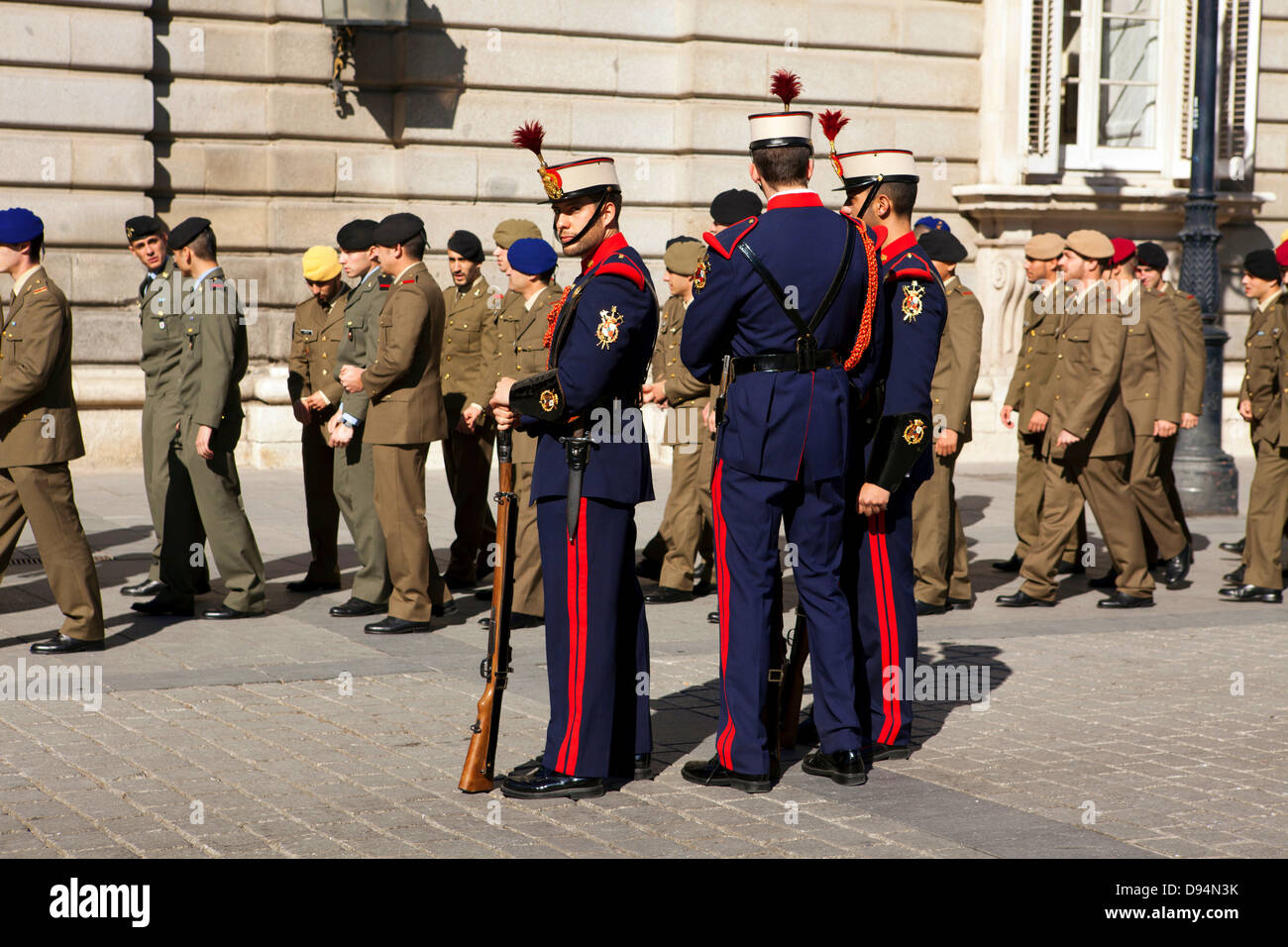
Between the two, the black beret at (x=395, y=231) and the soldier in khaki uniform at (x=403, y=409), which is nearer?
the soldier in khaki uniform at (x=403, y=409)

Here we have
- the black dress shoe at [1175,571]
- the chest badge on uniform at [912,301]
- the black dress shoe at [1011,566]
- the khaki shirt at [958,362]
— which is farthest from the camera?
the black dress shoe at [1011,566]

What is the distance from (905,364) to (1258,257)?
497 centimetres

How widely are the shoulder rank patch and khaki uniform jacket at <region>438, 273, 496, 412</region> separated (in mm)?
4300

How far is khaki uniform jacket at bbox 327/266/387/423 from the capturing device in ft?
27.7

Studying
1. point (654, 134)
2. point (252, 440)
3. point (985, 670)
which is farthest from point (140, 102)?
point (985, 670)

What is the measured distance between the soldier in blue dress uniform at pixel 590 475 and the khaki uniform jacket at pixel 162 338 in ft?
12.7

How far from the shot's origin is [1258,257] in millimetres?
9758

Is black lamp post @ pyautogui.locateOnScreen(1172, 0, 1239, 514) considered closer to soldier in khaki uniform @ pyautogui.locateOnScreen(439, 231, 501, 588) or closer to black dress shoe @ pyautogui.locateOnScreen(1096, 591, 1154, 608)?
black dress shoe @ pyautogui.locateOnScreen(1096, 591, 1154, 608)

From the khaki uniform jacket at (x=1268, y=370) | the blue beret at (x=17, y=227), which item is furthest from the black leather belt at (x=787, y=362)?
the khaki uniform jacket at (x=1268, y=370)

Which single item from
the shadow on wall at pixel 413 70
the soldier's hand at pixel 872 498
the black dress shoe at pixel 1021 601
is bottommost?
the black dress shoe at pixel 1021 601

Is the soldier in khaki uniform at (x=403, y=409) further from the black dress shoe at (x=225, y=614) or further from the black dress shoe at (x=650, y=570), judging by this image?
the black dress shoe at (x=650, y=570)

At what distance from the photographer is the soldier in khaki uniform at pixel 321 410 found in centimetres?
894

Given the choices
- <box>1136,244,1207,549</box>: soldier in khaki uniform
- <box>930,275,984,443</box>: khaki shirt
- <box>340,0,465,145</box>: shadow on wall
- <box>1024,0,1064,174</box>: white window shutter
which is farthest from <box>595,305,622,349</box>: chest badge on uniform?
<box>1024,0,1064,174</box>: white window shutter

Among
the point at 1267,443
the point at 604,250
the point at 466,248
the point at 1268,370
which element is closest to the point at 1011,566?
the point at 1267,443
